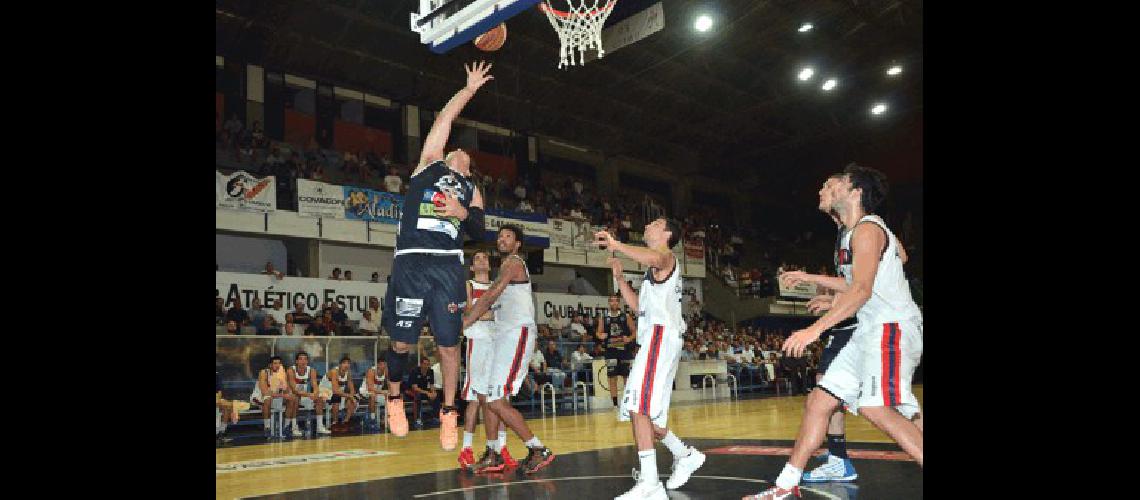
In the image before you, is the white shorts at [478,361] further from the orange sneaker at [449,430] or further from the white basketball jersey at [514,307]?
the orange sneaker at [449,430]

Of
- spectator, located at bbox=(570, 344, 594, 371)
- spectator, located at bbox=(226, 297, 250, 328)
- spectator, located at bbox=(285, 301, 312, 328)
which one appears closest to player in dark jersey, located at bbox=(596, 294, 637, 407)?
spectator, located at bbox=(570, 344, 594, 371)

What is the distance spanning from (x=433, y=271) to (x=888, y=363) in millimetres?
2509

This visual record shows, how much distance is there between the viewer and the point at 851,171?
175 inches

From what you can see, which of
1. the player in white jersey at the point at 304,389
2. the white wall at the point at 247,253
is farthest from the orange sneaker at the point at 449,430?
the white wall at the point at 247,253

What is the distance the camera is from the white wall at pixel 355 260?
18562 mm

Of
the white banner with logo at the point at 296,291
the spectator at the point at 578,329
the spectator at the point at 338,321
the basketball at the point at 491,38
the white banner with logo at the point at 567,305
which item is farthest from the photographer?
the white banner with logo at the point at 567,305

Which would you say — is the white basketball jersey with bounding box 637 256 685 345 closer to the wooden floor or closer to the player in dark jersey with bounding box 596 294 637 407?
the wooden floor

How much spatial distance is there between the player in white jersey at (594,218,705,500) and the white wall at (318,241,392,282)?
1428 cm

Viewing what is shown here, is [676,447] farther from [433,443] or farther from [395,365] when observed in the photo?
[433,443]

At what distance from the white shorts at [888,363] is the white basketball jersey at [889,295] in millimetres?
41

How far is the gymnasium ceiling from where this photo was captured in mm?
17562

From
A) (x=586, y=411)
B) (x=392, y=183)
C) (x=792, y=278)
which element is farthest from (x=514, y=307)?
(x=392, y=183)
